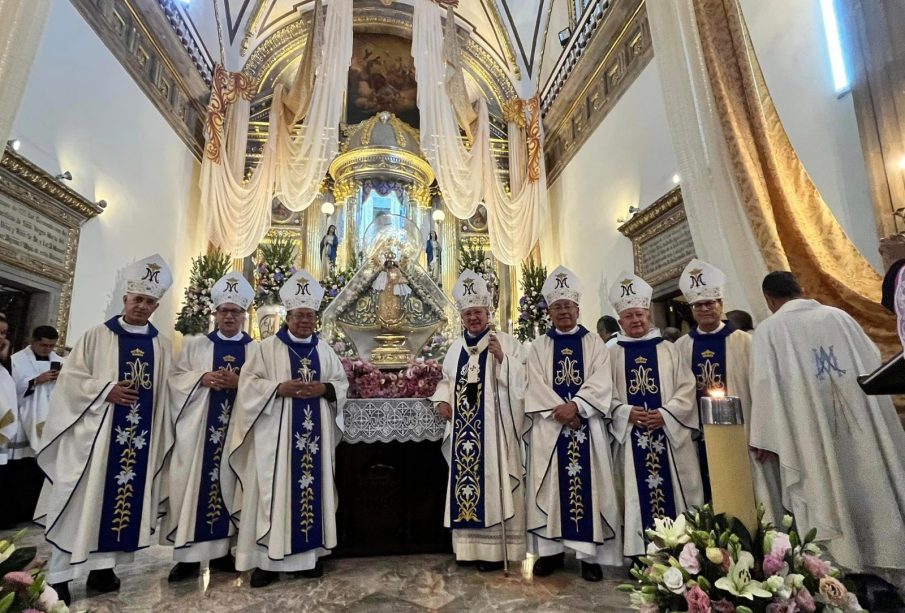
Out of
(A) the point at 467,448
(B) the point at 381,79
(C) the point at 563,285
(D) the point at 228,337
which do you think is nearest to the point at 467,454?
(A) the point at 467,448

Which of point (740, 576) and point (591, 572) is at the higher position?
point (740, 576)

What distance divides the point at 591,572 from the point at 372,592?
1197 millimetres

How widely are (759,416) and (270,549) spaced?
256 centimetres

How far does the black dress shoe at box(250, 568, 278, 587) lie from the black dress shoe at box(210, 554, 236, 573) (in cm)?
30

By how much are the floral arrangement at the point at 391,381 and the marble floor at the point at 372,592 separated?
1.04m

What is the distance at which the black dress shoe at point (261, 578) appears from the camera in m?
2.66

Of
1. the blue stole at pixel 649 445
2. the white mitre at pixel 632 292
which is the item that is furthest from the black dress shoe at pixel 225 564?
the white mitre at pixel 632 292

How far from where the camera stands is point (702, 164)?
312 cm

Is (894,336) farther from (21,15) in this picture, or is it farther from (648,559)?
(21,15)

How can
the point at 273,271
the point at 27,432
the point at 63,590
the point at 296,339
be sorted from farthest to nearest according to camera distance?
the point at 273,271 → the point at 27,432 → the point at 296,339 → the point at 63,590

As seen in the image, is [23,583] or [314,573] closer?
[23,583]

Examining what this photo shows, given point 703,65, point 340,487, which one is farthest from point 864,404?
point 340,487

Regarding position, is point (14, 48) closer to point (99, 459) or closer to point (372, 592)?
point (99, 459)

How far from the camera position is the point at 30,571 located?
1.34m
